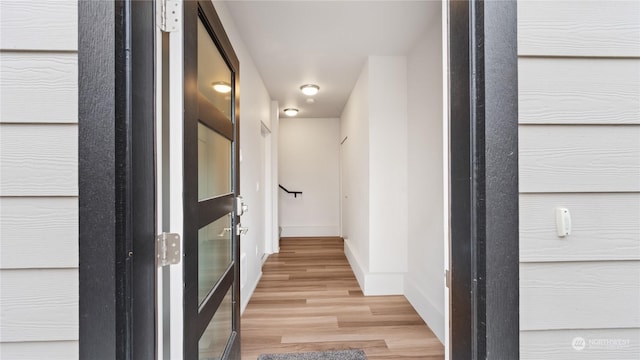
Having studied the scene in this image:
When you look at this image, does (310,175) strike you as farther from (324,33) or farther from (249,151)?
(324,33)

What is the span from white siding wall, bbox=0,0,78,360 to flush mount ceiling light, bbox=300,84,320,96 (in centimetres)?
321

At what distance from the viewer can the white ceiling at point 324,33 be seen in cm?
202

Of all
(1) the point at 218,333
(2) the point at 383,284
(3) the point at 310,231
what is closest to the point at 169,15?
(1) the point at 218,333

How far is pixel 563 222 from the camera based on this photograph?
710 millimetres

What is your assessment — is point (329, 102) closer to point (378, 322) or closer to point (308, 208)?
point (308, 208)

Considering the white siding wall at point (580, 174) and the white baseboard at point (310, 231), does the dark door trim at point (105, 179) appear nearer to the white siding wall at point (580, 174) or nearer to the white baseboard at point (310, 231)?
the white siding wall at point (580, 174)

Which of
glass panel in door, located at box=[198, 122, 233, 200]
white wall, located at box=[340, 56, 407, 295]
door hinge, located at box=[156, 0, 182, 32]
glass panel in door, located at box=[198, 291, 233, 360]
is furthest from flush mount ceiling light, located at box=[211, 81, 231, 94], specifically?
white wall, located at box=[340, 56, 407, 295]

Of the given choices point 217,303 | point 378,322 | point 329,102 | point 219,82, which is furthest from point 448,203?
point 329,102

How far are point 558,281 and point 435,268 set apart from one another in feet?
5.07

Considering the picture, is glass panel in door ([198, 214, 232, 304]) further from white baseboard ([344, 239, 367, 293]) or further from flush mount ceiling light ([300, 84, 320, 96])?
flush mount ceiling light ([300, 84, 320, 96])

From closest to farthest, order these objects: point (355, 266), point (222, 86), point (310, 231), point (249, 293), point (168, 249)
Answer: point (168, 249)
point (222, 86)
point (249, 293)
point (355, 266)
point (310, 231)

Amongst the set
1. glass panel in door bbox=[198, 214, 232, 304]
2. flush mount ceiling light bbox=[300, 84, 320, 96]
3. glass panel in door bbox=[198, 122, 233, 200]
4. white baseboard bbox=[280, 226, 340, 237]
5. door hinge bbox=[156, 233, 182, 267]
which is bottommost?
white baseboard bbox=[280, 226, 340, 237]

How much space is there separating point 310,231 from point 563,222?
17.3ft

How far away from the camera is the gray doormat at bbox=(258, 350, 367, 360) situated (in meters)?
1.83
